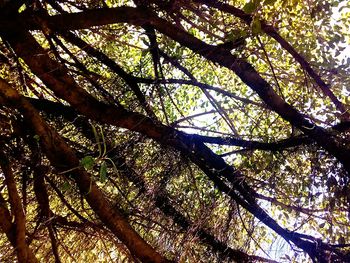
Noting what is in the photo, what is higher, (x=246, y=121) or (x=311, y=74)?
(x=246, y=121)

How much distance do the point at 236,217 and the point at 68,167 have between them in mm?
1036

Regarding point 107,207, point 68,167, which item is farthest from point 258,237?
point 68,167

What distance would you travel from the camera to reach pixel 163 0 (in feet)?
7.29

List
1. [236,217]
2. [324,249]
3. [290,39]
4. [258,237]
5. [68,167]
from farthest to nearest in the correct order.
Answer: [290,39] → [258,237] → [236,217] → [324,249] → [68,167]

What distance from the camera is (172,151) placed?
2.32 meters

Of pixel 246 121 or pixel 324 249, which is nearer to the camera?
pixel 324 249

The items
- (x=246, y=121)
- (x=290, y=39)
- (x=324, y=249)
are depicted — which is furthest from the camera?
(x=246, y=121)

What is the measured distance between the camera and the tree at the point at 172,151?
195cm

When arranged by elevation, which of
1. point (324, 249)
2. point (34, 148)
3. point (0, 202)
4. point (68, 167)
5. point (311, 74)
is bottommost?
point (324, 249)

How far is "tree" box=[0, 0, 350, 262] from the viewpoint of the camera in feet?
6.39

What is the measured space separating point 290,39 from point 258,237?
4.35ft

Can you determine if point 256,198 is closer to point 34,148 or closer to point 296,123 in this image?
point 296,123

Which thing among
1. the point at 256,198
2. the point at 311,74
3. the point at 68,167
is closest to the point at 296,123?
the point at 311,74

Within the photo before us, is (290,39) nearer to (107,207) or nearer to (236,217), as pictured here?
(236,217)
